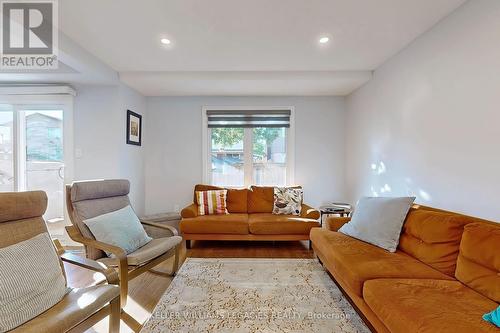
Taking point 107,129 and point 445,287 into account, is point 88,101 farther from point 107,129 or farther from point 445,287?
point 445,287

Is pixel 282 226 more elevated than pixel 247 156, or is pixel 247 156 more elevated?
pixel 247 156

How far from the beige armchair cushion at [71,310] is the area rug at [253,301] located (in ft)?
1.55

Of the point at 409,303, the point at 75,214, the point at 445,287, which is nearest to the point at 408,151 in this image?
the point at 445,287

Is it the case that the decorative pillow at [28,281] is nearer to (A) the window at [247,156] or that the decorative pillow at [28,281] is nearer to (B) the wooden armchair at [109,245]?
(B) the wooden armchair at [109,245]

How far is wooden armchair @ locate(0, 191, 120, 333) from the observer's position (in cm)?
121

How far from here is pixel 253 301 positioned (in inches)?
80.3

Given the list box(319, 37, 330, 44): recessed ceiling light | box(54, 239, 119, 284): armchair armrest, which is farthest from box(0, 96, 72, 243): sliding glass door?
box(319, 37, 330, 44): recessed ceiling light

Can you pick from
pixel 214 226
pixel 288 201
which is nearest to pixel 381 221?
pixel 288 201

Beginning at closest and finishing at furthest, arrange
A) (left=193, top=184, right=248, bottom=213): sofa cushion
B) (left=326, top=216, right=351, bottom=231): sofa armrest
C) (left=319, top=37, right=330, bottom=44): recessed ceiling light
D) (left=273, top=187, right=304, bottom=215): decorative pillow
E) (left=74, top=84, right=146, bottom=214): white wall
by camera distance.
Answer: (left=319, top=37, right=330, bottom=44): recessed ceiling light → (left=326, top=216, right=351, bottom=231): sofa armrest → (left=74, top=84, right=146, bottom=214): white wall → (left=273, top=187, right=304, bottom=215): decorative pillow → (left=193, top=184, right=248, bottom=213): sofa cushion

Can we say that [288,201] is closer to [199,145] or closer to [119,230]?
[199,145]

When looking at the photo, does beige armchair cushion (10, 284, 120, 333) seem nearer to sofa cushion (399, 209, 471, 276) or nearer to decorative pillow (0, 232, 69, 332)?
decorative pillow (0, 232, 69, 332)

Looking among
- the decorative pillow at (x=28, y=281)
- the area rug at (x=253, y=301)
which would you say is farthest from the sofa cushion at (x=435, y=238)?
the decorative pillow at (x=28, y=281)

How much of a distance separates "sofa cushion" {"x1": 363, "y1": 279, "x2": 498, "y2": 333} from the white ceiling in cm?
209

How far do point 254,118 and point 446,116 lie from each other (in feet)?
8.78
